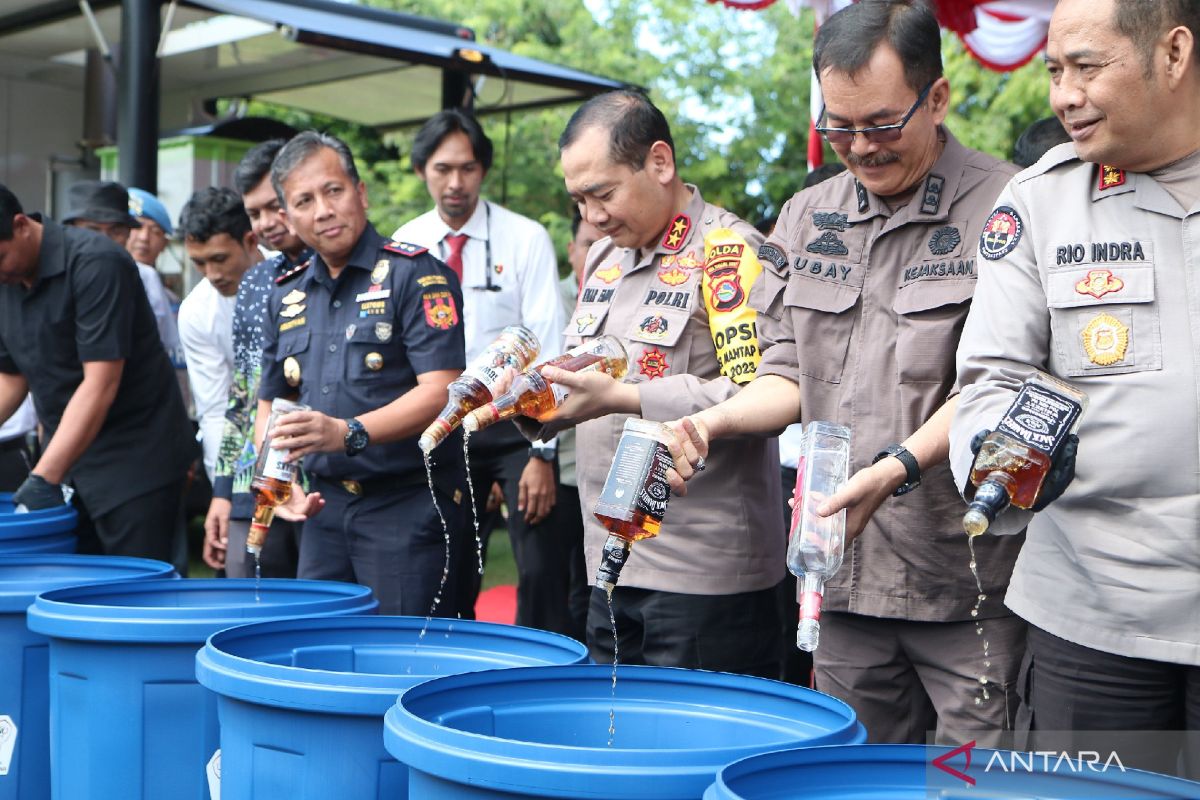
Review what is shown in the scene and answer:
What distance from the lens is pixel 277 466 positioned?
319 cm

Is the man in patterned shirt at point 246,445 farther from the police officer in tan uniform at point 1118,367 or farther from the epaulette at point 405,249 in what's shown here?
the police officer in tan uniform at point 1118,367

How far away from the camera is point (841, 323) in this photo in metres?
2.49

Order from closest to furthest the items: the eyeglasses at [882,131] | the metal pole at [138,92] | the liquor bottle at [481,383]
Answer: the eyeglasses at [882,131], the liquor bottle at [481,383], the metal pole at [138,92]

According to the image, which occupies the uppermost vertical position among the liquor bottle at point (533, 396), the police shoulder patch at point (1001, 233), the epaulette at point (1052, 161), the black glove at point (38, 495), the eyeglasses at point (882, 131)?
the eyeglasses at point (882, 131)

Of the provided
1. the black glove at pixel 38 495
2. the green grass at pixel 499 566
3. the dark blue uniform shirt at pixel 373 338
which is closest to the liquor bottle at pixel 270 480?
the dark blue uniform shirt at pixel 373 338

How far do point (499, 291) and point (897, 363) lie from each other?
249 centimetres

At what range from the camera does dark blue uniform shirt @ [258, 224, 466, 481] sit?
Result: 3.49 metres

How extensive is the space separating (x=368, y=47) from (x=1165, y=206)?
578 centimetres

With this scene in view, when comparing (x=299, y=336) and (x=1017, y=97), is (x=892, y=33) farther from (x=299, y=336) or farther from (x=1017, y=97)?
(x=1017, y=97)

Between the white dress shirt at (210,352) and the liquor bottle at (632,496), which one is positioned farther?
the white dress shirt at (210,352)

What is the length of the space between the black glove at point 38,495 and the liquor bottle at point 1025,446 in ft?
9.96

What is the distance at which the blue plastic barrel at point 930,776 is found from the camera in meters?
1.57

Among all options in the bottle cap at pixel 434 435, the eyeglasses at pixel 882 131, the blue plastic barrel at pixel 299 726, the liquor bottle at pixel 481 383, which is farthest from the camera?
the liquor bottle at pixel 481 383

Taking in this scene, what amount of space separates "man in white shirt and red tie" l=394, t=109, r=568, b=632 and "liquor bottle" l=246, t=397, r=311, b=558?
4.37ft
